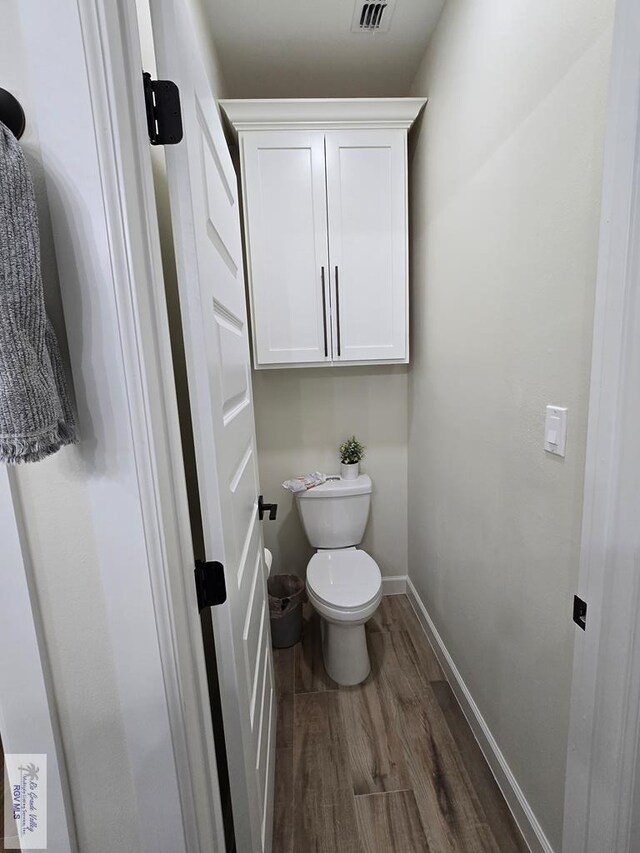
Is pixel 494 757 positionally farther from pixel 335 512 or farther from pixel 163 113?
pixel 163 113

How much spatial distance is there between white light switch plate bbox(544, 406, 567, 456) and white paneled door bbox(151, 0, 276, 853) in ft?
2.54

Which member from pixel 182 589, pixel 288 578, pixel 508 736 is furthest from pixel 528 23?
pixel 288 578

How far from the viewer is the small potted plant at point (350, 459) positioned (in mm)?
2115

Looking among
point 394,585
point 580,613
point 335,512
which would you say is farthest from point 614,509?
point 394,585

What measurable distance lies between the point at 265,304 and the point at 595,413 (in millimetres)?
1436

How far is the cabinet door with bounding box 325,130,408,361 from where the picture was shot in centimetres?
172

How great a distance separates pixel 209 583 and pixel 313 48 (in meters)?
2.09

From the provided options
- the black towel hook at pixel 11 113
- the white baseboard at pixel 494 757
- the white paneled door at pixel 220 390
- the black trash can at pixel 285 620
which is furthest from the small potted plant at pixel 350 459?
the black towel hook at pixel 11 113

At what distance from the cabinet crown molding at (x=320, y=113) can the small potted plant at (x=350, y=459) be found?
4.85ft

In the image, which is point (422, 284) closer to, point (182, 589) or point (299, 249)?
point (299, 249)

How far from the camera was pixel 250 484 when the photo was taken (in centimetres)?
114

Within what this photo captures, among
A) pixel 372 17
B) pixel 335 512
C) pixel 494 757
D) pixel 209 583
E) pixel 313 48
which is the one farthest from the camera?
pixel 335 512

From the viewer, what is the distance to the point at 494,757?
4.25ft

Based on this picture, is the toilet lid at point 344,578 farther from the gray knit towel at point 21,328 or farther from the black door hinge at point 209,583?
the gray knit towel at point 21,328
